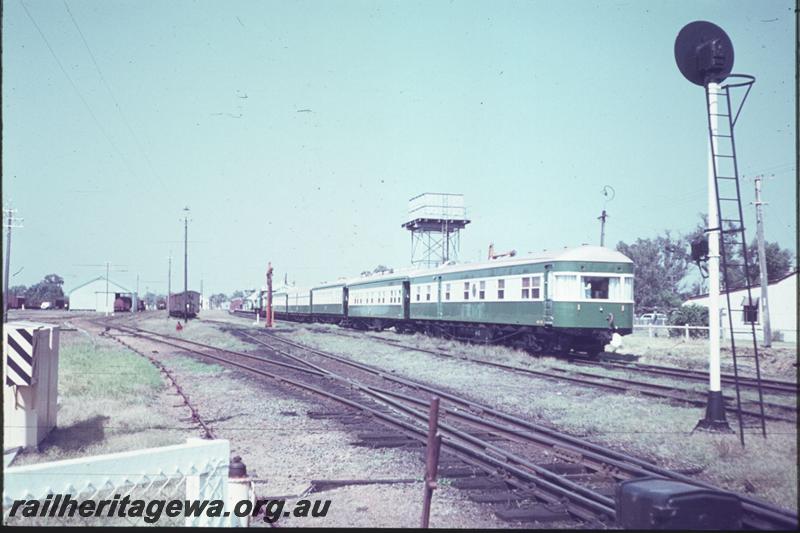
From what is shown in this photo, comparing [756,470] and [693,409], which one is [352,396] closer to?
[693,409]

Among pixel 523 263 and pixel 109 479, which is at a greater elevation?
pixel 523 263

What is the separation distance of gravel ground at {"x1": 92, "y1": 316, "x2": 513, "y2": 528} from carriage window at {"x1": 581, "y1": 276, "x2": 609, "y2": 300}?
921cm

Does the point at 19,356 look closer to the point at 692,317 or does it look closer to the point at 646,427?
the point at 646,427

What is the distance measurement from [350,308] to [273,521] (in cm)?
3588

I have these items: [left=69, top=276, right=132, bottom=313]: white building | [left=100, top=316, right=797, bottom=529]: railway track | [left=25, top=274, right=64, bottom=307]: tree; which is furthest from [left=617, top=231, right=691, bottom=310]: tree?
[left=25, top=274, right=64, bottom=307]: tree

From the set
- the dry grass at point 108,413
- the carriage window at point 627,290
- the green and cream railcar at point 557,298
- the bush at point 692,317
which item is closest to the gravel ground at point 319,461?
the dry grass at point 108,413

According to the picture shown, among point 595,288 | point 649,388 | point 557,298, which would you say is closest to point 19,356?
point 649,388

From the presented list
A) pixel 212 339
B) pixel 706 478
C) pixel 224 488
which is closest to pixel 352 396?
pixel 706 478

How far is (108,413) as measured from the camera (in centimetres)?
1060

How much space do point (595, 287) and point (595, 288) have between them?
0.03m

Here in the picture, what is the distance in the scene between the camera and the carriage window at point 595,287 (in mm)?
18828

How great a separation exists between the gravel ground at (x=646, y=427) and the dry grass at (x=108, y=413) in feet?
18.3

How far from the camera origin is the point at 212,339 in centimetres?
3047

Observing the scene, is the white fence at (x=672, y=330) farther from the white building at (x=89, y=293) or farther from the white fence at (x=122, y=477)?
the white building at (x=89, y=293)
